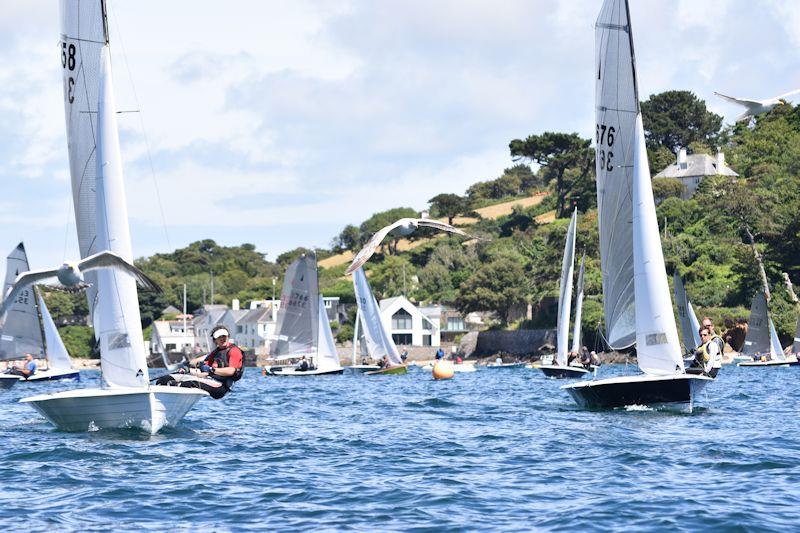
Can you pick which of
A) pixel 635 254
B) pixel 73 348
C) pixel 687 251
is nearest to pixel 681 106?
pixel 687 251

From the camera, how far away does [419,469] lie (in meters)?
17.4

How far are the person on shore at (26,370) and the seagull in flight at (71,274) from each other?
3525 cm

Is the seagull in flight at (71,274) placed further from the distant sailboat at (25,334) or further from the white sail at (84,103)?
the distant sailboat at (25,334)

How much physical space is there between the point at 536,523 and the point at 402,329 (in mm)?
102604

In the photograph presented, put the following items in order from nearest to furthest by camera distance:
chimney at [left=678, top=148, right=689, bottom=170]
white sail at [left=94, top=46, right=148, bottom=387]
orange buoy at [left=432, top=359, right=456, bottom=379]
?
white sail at [left=94, top=46, right=148, bottom=387] → orange buoy at [left=432, top=359, right=456, bottom=379] → chimney at [left=678, top=148, right=689, bottom=170]

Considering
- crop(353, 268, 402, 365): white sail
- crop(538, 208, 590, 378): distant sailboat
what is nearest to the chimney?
crop(353, 268, 402, 365): white sail

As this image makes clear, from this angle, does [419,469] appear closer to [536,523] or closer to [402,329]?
[536,523]

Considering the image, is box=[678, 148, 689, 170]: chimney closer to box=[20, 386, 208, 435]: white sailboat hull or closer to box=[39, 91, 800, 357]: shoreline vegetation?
box=[39, 91, 800, 357]: shoreline vegetation

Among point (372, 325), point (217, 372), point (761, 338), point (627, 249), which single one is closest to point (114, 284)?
point (217, 372)

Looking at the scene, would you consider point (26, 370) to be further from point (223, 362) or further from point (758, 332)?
point (758, 332)

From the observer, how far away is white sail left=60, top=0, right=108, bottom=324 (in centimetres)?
2234

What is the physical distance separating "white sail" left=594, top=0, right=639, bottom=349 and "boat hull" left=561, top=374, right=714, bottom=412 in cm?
209

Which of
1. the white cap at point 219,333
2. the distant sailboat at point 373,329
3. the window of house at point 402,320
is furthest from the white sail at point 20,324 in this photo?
the window of house at point 402,320

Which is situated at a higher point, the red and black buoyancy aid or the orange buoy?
the red and black buoyancy aid
